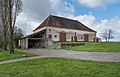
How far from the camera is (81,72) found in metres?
9.10

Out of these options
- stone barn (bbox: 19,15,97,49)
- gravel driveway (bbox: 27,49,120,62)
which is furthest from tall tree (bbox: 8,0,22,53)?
stone barn (bbox: 19,15,97,49)

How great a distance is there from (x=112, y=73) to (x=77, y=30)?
141 ft

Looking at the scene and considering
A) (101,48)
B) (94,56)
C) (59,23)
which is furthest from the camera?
(59,23)

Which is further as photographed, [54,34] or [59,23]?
[59,23]

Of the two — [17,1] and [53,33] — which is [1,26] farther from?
[53,33]

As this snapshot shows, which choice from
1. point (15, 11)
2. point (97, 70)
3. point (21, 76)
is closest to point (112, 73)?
point (97, 70)

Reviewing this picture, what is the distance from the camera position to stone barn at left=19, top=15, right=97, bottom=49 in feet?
140

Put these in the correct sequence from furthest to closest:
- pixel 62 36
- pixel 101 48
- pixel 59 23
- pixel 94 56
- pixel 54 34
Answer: pixel 59 23, pixel 62 36, pixel 54 34, pixel 101 48, pixel 94 56

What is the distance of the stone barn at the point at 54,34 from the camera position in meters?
42.7

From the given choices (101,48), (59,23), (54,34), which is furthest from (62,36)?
(101,48)

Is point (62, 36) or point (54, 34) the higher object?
point (54, 34)

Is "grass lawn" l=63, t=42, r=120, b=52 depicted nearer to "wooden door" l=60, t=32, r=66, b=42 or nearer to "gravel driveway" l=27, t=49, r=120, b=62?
"gravel driveway" l=27, t=49, r=120, b=62

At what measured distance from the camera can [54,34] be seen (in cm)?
4597

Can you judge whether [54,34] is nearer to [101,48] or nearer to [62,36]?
[62,36]
